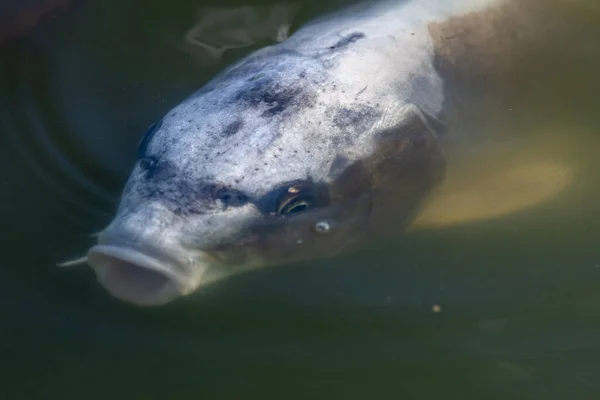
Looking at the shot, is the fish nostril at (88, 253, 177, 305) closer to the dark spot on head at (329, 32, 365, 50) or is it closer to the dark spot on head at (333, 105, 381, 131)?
the dark spot on head at (333, 105, 381, 131)

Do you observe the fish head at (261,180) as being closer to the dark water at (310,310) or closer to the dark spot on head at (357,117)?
the dark spot on head at (357,117)

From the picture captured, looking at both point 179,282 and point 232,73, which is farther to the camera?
point 232,73

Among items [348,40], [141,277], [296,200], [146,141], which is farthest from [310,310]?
[348,40]

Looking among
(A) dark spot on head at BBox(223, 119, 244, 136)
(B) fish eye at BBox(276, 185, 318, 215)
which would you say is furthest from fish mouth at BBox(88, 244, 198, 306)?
(A) dark spot on head at BBox(223, 119, 244, 136)

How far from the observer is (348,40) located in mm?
3338

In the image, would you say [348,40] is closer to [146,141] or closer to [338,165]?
[338,165]

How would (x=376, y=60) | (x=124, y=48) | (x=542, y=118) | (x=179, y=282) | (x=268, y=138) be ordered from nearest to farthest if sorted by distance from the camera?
(x=179, y=282) → (x=268, y=138) → (x=376, y=60) → (x=542, y=118) → (x=124, y=48)

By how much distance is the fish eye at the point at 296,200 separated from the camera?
2814 mm

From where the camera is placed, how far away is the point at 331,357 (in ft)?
9.40

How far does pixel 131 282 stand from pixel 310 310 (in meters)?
0.72

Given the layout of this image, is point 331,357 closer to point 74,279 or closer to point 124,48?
point 74,279

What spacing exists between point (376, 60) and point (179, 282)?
4.38 ft

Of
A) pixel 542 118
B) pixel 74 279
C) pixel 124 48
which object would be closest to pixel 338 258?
pixel 74 279

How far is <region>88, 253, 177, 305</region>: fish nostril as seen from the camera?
8.73 ft
